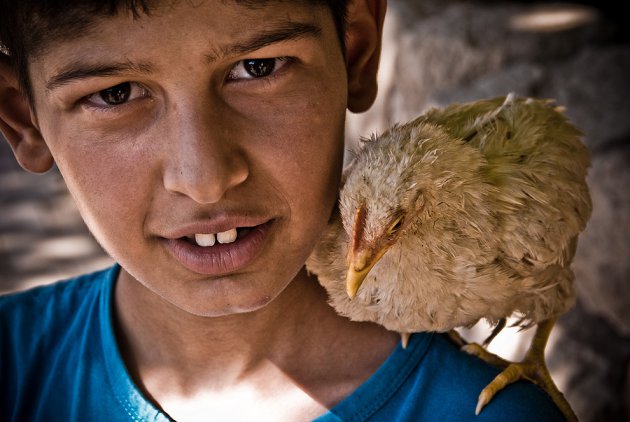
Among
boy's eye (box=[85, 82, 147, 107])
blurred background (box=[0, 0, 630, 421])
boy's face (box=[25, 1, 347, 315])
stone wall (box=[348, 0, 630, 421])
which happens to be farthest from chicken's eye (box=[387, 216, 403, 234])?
stone wall (box=[348, 0, 630, 421])

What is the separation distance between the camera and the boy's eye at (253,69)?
1.17 metres

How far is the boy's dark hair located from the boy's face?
0.02 metres

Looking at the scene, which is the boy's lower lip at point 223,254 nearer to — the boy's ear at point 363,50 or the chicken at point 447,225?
the chicken at point 447,225

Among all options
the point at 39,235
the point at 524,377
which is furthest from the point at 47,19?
the point at 39,235

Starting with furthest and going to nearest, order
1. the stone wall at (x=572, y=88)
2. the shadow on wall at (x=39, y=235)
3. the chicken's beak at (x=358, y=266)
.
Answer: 1. the shadow on wall at (x=39, y=235)
2. the stone wall at (x=572, y=88)
3. the chicken's beak at (x=358, y=266)

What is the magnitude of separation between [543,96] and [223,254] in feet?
7.90

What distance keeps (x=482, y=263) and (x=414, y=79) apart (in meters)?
2.49

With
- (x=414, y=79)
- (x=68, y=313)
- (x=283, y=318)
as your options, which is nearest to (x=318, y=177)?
(x=283, y=318)

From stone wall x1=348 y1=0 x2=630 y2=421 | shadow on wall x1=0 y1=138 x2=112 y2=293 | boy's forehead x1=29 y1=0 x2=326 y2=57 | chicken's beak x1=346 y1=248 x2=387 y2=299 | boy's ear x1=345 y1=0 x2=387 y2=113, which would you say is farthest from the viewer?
shadow on wall x1=0 y1=138 x2=112 y2=293

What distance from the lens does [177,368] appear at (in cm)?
151

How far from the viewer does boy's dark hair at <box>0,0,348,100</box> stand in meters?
1.08

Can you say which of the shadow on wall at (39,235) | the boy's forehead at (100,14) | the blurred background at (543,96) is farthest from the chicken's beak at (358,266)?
the shadow on wall at (39,235)

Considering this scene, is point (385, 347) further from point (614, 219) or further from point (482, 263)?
point (614, 219)

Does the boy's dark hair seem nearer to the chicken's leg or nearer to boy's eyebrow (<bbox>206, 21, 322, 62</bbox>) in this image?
boy's eyebrow (<bbox>206, 21, 322, 62</bbox>)
